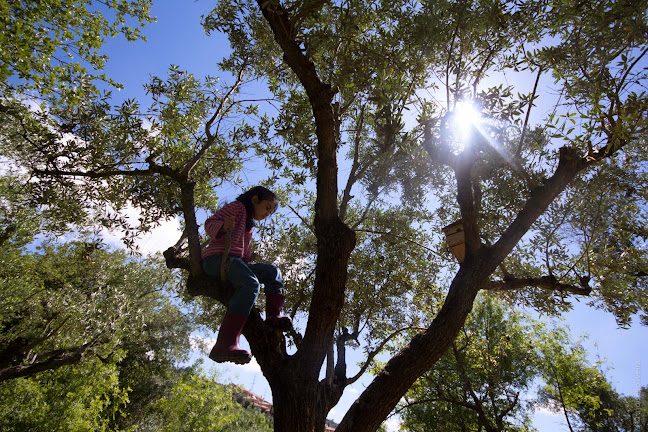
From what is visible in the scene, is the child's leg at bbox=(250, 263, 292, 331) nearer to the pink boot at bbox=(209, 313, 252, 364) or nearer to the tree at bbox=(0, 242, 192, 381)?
the pink boot at bbox=(209, 313, 252, 364)

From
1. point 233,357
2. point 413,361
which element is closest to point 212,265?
point 233,357

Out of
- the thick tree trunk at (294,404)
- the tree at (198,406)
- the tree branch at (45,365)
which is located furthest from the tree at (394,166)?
the tree at (198,406)

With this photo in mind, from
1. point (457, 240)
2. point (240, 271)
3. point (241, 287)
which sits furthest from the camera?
point (457, 240)

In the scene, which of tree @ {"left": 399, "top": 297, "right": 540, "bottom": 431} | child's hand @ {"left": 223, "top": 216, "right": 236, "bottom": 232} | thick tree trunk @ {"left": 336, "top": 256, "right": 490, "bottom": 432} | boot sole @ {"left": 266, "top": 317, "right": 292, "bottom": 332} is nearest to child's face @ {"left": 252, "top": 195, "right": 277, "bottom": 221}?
child's hand @ {"left": 223, "top": 216, "right": 236, "bottom": 232}

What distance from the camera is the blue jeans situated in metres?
3.12

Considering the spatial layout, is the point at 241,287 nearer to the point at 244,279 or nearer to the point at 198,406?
the point at 244,279

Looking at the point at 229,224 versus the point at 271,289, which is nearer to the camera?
the point at 229,224

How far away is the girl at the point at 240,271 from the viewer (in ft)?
9.67

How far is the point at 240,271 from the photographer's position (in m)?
3.37

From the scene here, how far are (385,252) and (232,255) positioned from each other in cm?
534

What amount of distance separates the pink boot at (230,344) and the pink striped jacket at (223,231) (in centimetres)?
86

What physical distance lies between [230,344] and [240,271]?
2.36 feet

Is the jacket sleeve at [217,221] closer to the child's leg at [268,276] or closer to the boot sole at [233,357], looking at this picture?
the child's leg at [268,276]

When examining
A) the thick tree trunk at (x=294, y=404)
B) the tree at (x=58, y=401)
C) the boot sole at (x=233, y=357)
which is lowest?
the tree at (x=58, y=401)
